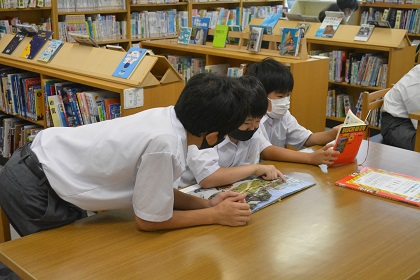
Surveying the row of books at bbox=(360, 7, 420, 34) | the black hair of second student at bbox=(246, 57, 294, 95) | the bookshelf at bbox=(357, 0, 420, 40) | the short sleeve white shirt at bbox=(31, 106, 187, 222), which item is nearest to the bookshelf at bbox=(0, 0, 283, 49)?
the bookshelf at bbox=(357, 0, 420, 40)

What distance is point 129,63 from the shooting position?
9.68 ft

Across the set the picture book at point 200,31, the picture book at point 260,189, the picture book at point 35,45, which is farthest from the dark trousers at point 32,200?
the picture book at point 200,31

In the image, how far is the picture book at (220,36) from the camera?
4.30 m

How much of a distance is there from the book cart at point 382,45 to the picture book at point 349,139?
277 cm

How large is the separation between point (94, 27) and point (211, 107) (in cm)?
446

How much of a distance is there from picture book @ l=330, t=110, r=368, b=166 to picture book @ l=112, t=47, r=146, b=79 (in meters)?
1.26

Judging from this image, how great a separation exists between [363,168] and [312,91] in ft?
5.62

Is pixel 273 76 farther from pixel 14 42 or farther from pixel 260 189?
pixel 14 42

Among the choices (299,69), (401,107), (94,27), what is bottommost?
(401,107)

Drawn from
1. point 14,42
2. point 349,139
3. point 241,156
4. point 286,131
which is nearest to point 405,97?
point 286,131

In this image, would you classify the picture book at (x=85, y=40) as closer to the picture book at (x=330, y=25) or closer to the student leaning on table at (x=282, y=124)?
the student leaning on table at (x=282, y=124)

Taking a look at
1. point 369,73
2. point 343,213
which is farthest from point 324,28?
point 343,213

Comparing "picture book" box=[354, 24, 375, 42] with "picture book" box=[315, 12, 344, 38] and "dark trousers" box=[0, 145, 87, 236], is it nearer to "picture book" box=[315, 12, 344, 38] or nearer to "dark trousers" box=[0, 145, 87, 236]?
"picture book" box=[315, 12, 344, 38]

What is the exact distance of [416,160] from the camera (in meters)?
2.28
